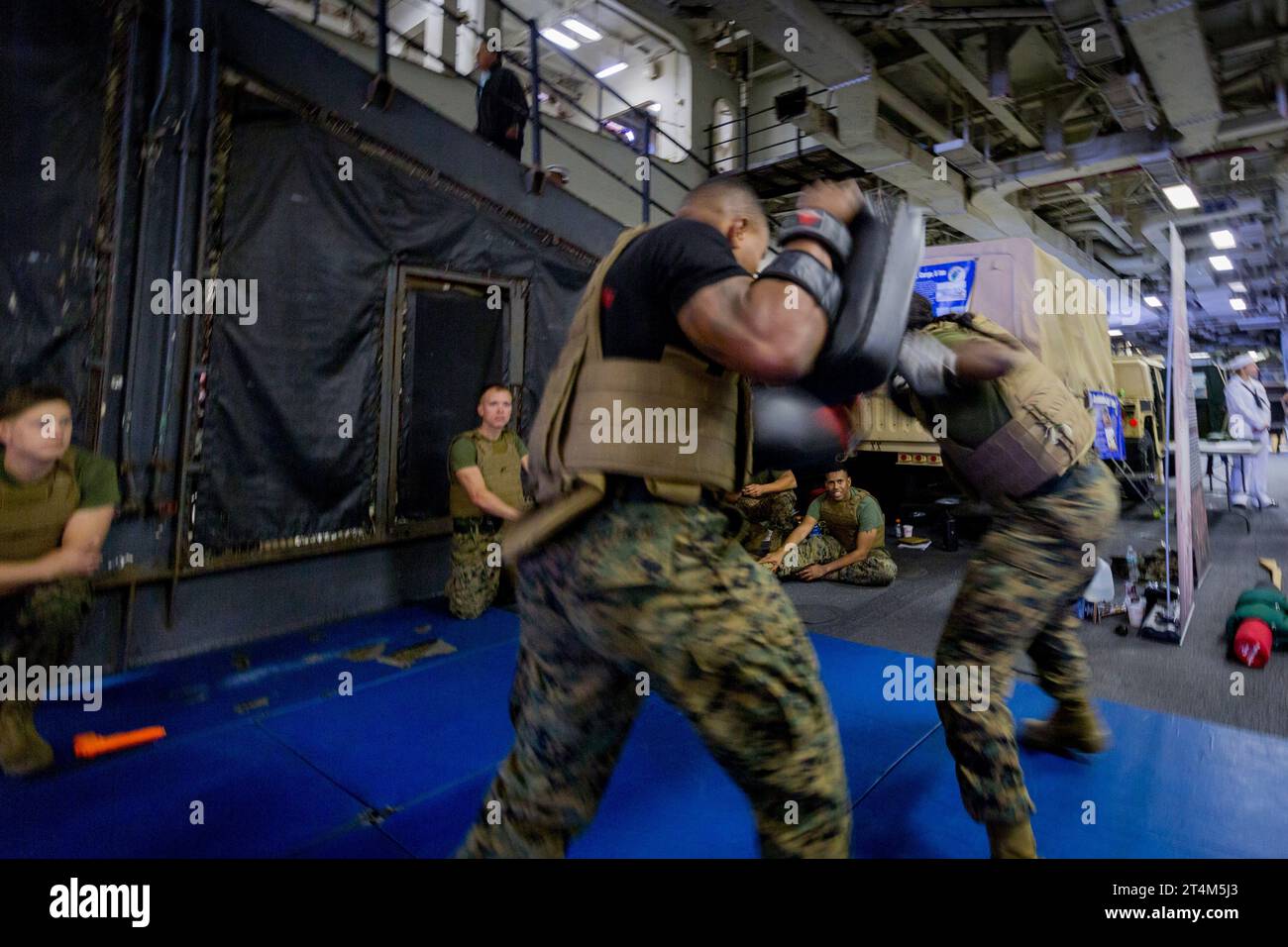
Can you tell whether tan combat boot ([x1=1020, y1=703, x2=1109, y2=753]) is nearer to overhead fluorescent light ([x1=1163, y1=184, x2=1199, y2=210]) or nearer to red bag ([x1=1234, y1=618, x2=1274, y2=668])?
red bag ([x1=1234, y1=618, x2=1274, y2=668])

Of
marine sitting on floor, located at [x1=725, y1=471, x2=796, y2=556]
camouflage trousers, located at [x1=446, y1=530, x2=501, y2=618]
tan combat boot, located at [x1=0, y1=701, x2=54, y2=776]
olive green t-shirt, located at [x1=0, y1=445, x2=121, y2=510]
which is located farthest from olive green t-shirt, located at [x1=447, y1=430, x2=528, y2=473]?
marine sitting on floor, located at [x1=725, y1=471, x2=796, y2=556]

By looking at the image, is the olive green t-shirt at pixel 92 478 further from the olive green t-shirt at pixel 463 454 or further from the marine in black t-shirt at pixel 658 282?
the marine in black t-shirt at pixel 658 282

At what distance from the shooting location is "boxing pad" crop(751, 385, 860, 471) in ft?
4.99

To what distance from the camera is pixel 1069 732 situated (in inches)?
105

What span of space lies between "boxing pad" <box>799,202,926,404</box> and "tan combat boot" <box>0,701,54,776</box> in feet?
10.9

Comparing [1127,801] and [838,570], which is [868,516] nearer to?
[838,570]

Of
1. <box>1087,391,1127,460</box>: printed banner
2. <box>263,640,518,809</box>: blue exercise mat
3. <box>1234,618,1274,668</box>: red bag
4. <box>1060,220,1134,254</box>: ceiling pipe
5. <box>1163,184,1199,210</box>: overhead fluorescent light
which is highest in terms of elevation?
<box>1060,220,1134,254</box>: ceiling pipe

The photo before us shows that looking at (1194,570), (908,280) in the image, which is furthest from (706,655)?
(1194,570)

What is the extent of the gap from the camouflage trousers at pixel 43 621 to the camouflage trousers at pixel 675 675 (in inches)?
101

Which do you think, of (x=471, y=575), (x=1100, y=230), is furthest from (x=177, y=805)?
(x=1100, y=230)

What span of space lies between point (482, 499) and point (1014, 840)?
3.61m

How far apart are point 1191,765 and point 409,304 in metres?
5.25

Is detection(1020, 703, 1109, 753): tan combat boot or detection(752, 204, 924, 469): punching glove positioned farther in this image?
detection(1020, 703, 1109, 753): tan combat boot
